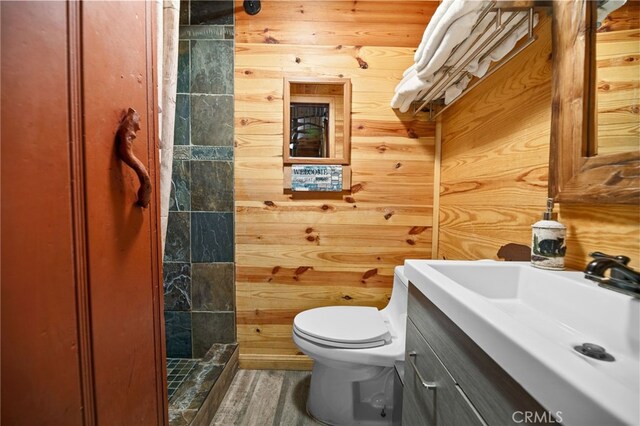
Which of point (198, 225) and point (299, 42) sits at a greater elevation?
point (299, 42)

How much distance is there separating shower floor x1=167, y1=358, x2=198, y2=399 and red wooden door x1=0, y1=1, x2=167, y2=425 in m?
0.87

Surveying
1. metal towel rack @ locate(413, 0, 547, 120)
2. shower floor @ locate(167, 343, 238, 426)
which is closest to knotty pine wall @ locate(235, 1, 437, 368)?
shower floor @ locate(167, 343, 238, 426)

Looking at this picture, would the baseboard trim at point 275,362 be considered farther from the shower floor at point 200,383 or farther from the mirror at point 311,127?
the mirror at point 311,127

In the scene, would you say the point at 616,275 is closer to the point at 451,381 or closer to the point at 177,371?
the point at 451,381

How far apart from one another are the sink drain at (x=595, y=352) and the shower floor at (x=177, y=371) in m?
1.51

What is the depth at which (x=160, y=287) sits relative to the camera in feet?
2.14

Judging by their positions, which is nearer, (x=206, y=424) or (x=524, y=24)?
(x=524, y=24)

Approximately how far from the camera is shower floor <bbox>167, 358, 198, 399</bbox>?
4.27 ft

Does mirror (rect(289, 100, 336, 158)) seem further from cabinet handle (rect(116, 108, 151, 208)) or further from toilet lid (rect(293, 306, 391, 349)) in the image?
cabinet handle (rect(116, 108, 151, 208))

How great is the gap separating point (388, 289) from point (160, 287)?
124 centimetres

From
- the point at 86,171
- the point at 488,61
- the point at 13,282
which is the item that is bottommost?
the point at 13,282

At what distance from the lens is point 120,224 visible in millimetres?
516

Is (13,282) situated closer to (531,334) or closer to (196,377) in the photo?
(531,334)

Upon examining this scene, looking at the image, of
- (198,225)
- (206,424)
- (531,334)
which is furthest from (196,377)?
(531,334)
